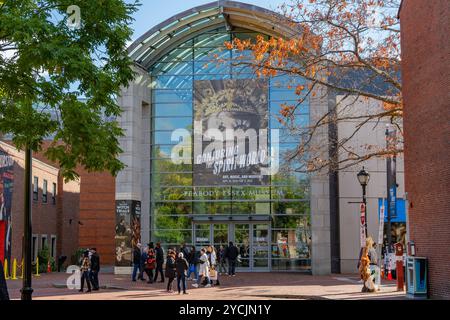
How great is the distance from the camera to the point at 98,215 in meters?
49.6

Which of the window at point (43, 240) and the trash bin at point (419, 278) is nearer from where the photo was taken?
the trash bin at point (419, 278)

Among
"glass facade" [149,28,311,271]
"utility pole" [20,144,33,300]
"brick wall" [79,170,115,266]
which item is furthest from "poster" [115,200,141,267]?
"utility pole" [20,144,33,300]

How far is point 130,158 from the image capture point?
36.0m

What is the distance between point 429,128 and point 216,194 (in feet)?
65.3

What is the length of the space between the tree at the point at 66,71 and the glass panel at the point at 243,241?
24.0 m

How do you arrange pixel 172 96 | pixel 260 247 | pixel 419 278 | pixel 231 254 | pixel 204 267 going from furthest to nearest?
pixel 172 96 < pixel 260 247 < pixel 231 254 < pixel 204 267 < pixel 419 278

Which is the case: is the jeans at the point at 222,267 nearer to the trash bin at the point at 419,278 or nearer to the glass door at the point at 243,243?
the glass door at the point at 243,243

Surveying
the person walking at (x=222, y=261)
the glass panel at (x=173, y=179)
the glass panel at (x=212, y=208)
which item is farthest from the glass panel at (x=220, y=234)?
the glass panel at (x=173, y=179)

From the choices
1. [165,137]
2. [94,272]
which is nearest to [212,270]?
[94,272]

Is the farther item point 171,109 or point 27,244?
point 171,109

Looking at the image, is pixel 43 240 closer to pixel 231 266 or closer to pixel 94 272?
pixel 231 266

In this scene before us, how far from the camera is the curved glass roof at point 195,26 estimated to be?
35.1 meters

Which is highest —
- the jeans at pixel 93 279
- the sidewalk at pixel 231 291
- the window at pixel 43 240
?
the window at pixel 43 240

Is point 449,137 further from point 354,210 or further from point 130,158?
point 130,158
